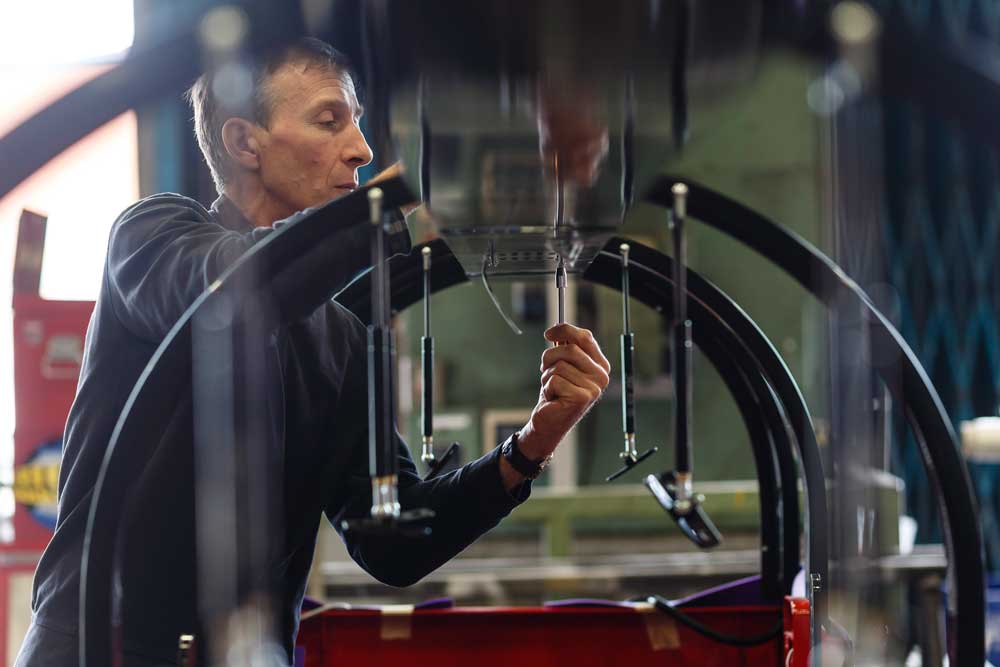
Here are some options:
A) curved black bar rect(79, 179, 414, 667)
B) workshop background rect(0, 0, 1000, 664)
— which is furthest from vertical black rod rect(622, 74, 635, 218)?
workshop background rect(0, 0, 1000, 664)

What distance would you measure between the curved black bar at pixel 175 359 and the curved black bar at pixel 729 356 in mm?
352

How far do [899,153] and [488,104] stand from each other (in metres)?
3.08

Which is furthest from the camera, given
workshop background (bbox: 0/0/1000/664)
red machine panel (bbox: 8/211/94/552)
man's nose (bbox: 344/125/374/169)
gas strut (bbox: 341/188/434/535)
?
workshop background (bbox: 0/0/1000/664)

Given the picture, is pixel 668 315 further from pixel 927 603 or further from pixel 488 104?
pixel 927 603

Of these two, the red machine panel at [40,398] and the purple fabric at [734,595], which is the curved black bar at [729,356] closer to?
the purple fabric at [734,595]

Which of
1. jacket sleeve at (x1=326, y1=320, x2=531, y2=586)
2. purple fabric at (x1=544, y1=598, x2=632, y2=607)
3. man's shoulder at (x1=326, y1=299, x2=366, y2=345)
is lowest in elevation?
purple fabric at (x1=544, y1=598, x2=632, y2=607)

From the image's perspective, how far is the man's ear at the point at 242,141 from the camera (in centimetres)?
106

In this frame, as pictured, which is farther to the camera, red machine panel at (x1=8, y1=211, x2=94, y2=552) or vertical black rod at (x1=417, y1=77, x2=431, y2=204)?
red machine panel at (x1=8, y1=211, x2=94, y2=552)

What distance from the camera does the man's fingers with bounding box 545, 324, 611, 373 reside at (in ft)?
3.18

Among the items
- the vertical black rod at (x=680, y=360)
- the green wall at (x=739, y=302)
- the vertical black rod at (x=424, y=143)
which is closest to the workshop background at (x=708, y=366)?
the green wall at (x=739, y=302)

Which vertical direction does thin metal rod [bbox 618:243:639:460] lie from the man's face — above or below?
below

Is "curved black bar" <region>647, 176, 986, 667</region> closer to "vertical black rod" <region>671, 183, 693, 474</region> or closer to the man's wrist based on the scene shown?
"vertical black rod" <region>671, 183, 693, 474</region>

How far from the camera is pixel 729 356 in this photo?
48.9 inches

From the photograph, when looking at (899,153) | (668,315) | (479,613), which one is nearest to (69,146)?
(668,315)
